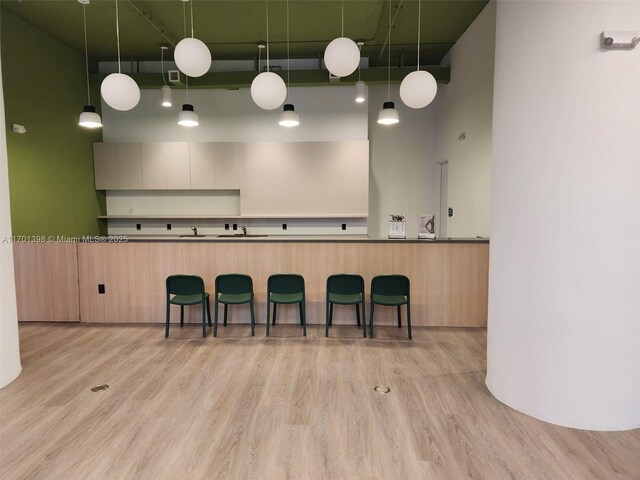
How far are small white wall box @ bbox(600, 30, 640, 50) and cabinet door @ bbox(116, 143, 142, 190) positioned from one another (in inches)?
260

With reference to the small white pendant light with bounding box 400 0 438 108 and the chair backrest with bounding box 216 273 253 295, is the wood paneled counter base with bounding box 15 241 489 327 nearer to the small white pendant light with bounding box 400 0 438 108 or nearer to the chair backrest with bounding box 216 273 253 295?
the chair backrest with bounding box 216 273 253 295

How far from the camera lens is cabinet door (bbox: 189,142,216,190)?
650 centimetres

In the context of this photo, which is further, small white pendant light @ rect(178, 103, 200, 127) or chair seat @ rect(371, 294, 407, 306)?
small white pendant light @ rect(178, 103, 200, 127)

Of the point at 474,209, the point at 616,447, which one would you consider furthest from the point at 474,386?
the point at 474,209

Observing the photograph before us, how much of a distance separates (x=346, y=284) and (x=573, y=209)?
2304 mm

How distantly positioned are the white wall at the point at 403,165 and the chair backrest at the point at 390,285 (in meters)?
3.26

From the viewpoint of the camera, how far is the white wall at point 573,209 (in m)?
2.32

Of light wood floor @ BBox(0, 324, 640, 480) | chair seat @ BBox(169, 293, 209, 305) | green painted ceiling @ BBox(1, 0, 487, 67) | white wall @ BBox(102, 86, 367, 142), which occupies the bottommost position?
light wood floor @ BBox(0, 324, 640, 480)

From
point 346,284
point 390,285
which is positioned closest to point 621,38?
point 390,285

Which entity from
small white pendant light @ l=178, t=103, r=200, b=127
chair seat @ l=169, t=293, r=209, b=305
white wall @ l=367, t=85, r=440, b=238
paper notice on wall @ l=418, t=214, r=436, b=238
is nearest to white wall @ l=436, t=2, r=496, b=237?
white wall @ l=367, t=85, r=440, b=238

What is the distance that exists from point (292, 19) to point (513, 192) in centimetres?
407

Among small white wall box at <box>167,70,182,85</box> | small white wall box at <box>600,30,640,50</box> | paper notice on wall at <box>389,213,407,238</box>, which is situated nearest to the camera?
small white wall box at <box>600,30,640,50</box>

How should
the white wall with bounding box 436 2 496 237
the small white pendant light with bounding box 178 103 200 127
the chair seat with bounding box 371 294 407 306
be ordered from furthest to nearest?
1. the small white pendant light with bounding box 178 103 200 127
2. the white wall with bounding box 436 2 496 237
3. the chair seat with bounding box 371 294 407 306

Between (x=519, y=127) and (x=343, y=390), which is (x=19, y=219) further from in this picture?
(x=519, y=127)
